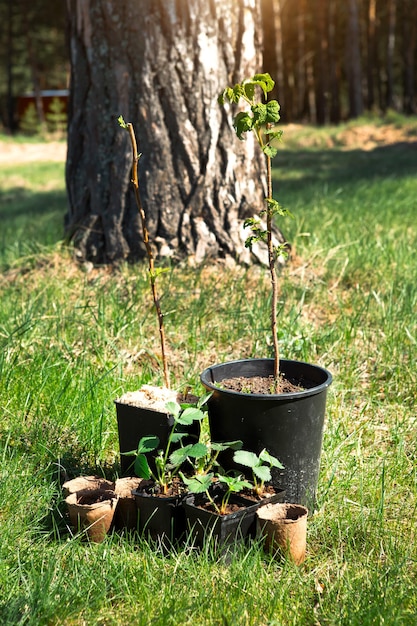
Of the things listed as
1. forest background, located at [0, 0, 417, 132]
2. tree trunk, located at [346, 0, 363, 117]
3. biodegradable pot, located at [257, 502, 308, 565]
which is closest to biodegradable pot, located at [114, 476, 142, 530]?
biodegradable pot, located at [257, 502, 308, 565]

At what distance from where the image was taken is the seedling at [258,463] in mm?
1933

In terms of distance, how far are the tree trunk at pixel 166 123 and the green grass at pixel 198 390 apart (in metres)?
0.28

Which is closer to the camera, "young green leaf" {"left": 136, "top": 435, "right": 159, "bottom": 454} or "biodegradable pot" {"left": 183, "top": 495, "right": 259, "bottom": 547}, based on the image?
"biodegradable pot" {"left": 183, "top": 495, "right": 259, "bottom": 547}

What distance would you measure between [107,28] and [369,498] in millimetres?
3055

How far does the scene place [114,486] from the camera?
2.15 m

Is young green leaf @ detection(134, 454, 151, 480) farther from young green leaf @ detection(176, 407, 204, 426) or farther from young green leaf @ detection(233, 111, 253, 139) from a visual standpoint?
young green leaf @ detection(233, 111, 253, 139)

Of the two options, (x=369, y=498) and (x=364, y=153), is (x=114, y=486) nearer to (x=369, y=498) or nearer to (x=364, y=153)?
(x=369, y=498)

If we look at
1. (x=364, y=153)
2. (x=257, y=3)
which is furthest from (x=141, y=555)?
(x=364, y=153)

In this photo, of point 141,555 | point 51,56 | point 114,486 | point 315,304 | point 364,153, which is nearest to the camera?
point 141,555

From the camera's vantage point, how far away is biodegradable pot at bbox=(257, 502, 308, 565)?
1897 millimetres

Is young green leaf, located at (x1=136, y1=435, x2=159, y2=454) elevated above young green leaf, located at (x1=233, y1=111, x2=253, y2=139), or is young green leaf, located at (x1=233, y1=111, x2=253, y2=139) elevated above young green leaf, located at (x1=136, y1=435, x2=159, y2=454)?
young green leaf, located at (x1=233, y1=111, x2=253, y2=139)

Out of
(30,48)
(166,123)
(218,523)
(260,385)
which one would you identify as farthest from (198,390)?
(30,48)

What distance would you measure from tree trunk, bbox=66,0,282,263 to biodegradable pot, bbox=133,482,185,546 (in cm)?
220

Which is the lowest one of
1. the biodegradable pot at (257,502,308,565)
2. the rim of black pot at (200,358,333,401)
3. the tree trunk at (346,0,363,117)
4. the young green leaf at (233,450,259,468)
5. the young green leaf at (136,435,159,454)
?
the biodegradable pot at (257,502,308,565)
